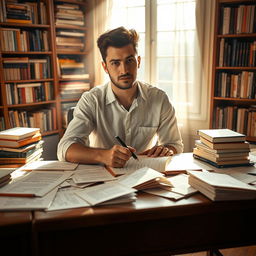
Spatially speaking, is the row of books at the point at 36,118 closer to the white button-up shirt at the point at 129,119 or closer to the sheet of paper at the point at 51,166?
the white button-up shirt at the point at 129,119

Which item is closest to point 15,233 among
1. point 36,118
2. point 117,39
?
point 117,39

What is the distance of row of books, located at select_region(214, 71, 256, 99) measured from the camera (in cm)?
266

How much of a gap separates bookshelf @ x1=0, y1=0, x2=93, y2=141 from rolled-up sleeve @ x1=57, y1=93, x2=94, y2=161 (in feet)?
4.78

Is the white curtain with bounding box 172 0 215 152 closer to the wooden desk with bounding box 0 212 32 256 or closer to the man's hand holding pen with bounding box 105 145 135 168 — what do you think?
the man's hand holding pen with bounding box 105 145 135 168

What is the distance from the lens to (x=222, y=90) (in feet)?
9.18

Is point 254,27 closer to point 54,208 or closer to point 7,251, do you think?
point 54,208

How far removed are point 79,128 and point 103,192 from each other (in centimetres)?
68

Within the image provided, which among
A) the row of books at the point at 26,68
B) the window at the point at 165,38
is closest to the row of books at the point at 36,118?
the row of books at the point at 26,68

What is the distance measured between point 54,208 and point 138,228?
0.92 feet

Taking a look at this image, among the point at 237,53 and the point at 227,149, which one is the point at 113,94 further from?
the point at 237,53

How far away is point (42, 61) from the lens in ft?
10.2

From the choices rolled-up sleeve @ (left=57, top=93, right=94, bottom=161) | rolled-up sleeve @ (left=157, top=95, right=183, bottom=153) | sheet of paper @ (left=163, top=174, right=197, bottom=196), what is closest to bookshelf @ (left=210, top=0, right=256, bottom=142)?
rolled-up sleeve @ (left=157, top=95, right=183, bottom=153)

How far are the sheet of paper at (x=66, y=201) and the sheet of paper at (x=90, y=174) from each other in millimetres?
87

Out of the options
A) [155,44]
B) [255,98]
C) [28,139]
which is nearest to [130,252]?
[28,139]
